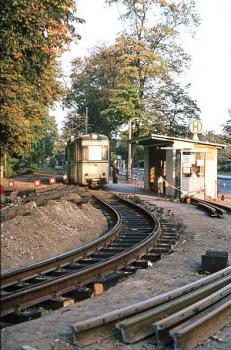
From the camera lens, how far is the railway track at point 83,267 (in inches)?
257

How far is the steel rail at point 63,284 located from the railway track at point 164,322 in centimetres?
93

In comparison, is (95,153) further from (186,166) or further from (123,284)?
(123,284)

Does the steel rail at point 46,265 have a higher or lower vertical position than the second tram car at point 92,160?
lower

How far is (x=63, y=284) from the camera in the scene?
282 inches

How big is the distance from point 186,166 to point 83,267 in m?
17.6

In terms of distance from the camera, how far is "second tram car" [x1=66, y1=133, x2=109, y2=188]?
3102cm

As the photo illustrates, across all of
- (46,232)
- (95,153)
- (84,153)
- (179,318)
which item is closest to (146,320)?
(179,318)

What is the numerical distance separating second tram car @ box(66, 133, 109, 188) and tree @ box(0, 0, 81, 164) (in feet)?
17.0

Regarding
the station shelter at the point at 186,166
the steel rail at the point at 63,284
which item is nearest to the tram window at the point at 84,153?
the station shelter at the point at 186,166

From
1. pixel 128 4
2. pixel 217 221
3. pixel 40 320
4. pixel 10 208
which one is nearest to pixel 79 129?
pixel 128 4

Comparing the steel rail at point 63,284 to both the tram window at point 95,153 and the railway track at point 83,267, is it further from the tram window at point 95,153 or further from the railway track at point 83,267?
the tram window at point 95,153

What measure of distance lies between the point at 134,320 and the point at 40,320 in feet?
4.22

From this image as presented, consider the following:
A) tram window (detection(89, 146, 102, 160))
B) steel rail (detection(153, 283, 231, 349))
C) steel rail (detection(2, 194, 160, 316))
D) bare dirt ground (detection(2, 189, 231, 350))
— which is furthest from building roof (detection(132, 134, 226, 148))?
steel rail (detection(153, 283, 231, 349))

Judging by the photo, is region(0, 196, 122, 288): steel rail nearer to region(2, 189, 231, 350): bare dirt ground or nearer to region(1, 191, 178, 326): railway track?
region(1, 191, 178, 326): railway track
